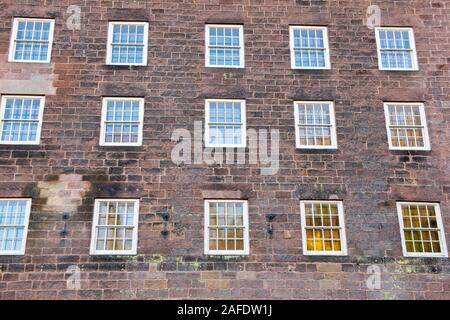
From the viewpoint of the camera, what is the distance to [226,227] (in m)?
17.1

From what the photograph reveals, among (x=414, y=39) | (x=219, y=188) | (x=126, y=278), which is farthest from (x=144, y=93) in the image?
(x=414, y=39)

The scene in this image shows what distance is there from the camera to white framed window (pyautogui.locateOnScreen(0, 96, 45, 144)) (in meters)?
17.9

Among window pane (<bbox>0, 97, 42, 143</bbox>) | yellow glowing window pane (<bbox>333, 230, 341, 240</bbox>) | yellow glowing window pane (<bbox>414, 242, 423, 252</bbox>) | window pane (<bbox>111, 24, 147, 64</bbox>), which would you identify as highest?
window pane (<bbox>111, 24, 147, 64</bbox>)

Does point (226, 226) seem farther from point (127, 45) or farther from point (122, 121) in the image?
point (127, 45)

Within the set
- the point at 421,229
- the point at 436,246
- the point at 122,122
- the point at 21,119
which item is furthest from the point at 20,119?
the point at 436,246

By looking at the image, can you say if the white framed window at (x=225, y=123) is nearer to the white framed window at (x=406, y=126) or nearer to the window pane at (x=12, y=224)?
the white framed window at (x=406, y=126)

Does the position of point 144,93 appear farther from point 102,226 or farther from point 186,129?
point 102,226

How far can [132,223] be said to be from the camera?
17.1 meters

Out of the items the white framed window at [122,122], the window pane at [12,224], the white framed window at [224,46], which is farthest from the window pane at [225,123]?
the window pane at [12,224]

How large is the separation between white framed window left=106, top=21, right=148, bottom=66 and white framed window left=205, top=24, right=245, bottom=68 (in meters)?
2.25

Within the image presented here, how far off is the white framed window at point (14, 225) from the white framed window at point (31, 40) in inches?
200

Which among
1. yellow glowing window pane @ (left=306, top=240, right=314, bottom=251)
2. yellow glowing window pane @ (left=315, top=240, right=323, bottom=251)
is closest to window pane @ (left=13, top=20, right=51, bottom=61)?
yellow glowing window pane @ (left=306, top=240, right=314, bottom=251)

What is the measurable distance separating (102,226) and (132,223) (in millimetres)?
917

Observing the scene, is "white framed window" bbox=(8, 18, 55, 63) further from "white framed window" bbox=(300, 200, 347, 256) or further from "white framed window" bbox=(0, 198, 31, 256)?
"white framed window" bbox=(300, 200, 347, 256)
